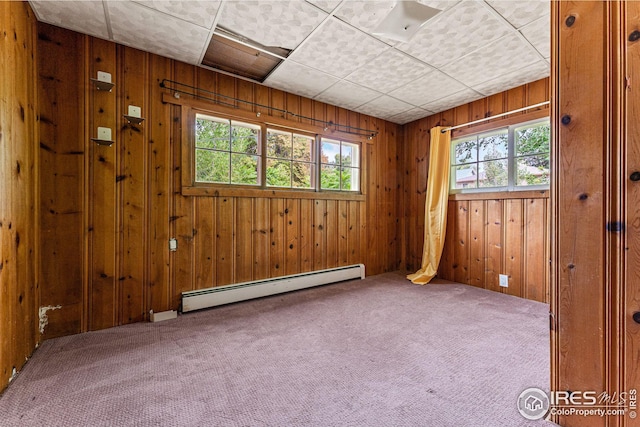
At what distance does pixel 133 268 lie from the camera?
229 cm

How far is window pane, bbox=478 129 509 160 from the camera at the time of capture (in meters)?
3.18

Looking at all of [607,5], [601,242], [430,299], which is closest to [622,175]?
[601,242]

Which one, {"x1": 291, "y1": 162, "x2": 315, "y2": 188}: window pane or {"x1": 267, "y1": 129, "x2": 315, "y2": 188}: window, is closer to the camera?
{"x1": 267, "y1": 129, "x2": 315, "y2": 188}: window

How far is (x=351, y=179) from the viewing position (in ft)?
12.6

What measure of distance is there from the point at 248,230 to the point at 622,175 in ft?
8.90

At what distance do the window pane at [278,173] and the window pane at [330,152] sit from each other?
568 millimetres

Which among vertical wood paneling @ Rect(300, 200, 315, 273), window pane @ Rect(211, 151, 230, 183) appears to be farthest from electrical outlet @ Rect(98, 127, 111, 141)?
vertical wood paneling @ Rect(300, 200, 315, 273)

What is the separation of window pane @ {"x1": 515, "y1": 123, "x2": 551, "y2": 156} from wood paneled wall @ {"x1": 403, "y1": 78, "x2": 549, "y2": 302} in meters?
0.16

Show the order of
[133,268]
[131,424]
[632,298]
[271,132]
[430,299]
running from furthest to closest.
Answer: [271,132] → [430,299] → [133,268] → [131,424] → [632,298]

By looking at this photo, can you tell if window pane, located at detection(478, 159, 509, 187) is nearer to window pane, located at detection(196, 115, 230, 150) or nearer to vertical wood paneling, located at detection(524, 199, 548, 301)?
vertical wood paneling, located at detection(524, 199, 548, 301)

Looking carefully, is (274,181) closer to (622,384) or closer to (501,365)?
(501,365)

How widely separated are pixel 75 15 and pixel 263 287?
2.68 meters

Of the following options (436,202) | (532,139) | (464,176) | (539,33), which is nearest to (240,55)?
(539,33)

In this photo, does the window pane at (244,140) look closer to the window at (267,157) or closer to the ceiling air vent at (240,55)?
→ the window at (267,157)
